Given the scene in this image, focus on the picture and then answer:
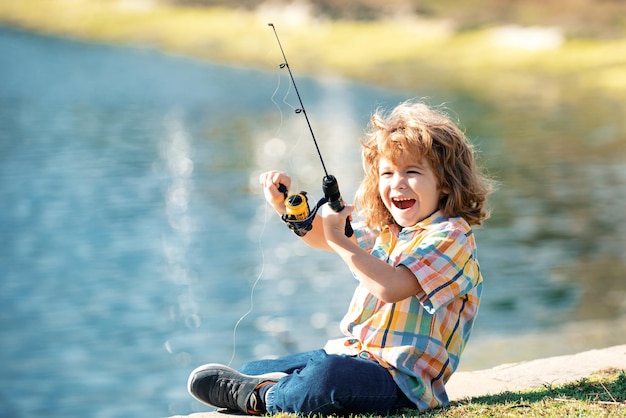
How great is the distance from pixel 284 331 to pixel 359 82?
1532 cm

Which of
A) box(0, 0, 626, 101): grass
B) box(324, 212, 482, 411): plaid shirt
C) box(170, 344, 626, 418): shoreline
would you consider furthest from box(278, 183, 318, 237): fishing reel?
box(0, 0, 626, 101): grass

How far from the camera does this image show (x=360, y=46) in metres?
25.6

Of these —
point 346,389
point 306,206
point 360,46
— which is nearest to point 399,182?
point 306,206

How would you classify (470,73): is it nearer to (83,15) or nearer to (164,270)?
(83,15)

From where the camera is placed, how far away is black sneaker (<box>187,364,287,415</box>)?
3545mm

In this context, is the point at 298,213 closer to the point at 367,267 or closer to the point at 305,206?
the point at 305,206

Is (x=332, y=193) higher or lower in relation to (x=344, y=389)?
higher

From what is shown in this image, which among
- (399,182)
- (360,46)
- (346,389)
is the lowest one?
(346,389)

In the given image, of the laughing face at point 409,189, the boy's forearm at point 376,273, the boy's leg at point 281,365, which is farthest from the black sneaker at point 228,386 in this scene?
the laughing face at point 409,189

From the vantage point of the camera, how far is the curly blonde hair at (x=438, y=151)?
3412 mm

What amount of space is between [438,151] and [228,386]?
1005mm

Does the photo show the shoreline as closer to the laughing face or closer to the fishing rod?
the laughing face

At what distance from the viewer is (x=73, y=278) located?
10.7 metres

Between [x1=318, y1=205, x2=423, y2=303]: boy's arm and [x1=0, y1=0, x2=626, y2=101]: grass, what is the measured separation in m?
18.9
